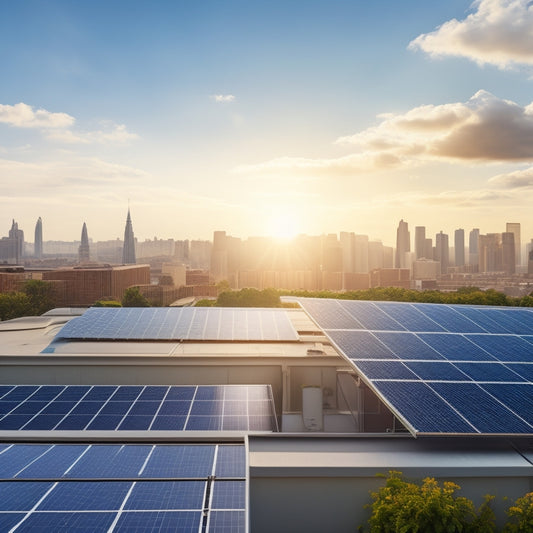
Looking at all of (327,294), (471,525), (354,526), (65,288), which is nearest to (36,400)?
(354,526)

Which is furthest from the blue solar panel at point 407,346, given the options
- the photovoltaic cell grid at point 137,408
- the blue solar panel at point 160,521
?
the blue solar panel at point 160,521

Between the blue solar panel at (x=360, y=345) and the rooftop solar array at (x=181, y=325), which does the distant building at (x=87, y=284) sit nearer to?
the rooftop solar array at (x=181, y=325)

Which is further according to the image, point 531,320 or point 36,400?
point 531,320

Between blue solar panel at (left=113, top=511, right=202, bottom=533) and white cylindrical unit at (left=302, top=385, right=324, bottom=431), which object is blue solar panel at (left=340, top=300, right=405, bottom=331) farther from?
blue solar panel at (left=113, top=511, right=202, bottom=533)

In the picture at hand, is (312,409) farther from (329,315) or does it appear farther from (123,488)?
(123,488)

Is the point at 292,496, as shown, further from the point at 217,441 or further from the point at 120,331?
the point at 120,331

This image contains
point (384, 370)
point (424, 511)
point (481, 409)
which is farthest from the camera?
point (384, 370)

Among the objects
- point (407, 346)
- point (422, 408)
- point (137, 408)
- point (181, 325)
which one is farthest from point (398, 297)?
point (137, 408)
